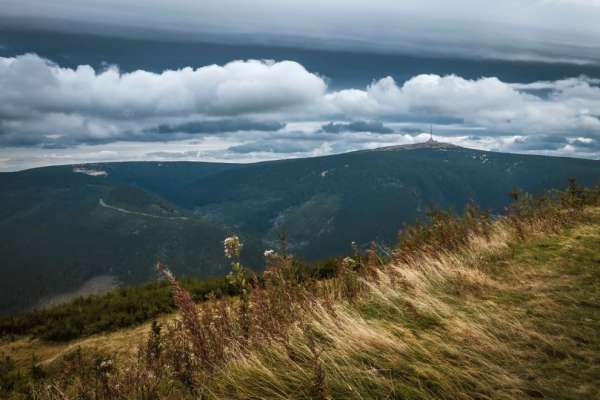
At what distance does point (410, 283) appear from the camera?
6371 millimetres

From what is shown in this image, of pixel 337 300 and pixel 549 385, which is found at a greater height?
pixel 549 385

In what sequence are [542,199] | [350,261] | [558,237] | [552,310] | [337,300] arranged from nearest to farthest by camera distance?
1. [552,310]
2. [337,300]
3. [350,261]
4. [558,237]
5. [542,199]

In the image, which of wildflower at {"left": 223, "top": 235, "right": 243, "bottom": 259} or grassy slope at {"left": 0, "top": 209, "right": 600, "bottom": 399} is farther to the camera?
wildflower at {"left": 223, "top": 235, "right": 243, "bottom": 259}

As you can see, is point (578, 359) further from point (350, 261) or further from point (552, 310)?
point (350, 261)

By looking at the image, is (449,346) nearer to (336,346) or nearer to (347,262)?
(336,346)

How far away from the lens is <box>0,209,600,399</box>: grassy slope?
129 inches

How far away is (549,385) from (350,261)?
16.0 ft

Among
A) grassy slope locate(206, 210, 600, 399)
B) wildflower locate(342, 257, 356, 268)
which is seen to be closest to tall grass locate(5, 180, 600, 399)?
grassy slope locate(206, 210, 600, 399)

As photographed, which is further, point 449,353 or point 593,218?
point 593,218

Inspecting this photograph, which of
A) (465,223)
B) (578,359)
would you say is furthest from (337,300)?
(465,223)

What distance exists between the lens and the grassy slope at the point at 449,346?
3285mm

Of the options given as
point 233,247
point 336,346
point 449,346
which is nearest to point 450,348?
point 449,346

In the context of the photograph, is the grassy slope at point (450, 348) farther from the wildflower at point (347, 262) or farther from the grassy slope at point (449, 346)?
the wildflower at point (347, 262)

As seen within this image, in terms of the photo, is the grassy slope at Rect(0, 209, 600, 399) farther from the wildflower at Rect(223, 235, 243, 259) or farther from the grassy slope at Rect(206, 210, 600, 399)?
the wildflower at Rect(223, 235, 243, 259)
